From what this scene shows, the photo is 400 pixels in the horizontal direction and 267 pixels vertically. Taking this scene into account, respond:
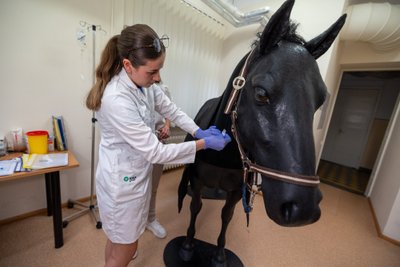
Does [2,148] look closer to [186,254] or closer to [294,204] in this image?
[186,254]

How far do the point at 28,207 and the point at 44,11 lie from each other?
1.87 metres

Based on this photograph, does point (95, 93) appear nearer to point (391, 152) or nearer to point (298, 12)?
point (298, 12)

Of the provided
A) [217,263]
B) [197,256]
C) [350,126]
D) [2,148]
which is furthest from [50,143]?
[350,126]

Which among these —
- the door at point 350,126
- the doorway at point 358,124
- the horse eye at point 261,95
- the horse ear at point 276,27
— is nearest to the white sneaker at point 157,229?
the horse eye at point 261,95

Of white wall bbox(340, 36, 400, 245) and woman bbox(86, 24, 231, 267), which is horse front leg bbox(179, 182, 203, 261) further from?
white wall bbox(340, 36, 400, 245)

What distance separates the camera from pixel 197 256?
1543 millimetres

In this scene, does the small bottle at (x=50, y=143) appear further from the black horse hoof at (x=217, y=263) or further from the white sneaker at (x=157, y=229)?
the black horse hoof at (x=217, y=263)

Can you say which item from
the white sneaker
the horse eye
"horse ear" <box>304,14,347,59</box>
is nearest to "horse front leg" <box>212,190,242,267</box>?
the white sneaker

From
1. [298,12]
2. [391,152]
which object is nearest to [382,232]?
[391,152]

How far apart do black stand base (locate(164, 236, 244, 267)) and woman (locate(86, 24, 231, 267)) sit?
607mm

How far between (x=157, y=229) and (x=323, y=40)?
194cm

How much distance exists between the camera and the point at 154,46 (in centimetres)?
85

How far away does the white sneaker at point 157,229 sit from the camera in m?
1.78

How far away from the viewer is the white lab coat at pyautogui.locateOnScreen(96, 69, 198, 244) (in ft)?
2.73
